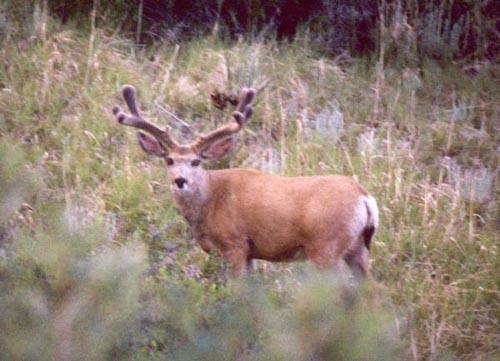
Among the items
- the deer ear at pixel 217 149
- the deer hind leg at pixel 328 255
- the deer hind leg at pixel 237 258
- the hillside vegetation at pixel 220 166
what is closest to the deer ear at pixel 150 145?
the deer ear at pixel 217 149

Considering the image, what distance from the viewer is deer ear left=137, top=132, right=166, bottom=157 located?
26.0 feet

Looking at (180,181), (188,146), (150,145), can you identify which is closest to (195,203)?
(180,181)

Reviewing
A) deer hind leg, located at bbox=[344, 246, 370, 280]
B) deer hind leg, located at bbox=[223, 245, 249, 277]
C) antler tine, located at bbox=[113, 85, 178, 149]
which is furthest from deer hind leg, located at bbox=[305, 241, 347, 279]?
antler tine, located at bbox=[113, 85, 178, 149]

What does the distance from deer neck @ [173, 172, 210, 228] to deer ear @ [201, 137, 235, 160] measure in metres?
0.26

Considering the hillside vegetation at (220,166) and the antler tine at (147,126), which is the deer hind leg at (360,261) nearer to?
the hillside vegetation at (220,166)

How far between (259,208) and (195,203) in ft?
1.56

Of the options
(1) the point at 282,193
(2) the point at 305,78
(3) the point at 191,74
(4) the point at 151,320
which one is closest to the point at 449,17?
(2) the point at 305,78

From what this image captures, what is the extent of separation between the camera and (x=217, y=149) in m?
7.97

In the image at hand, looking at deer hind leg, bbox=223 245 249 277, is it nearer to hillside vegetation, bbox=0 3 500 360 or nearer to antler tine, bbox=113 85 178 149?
hillside vegetation, bbox=0 3 500 360

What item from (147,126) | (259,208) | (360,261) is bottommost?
(360,261)

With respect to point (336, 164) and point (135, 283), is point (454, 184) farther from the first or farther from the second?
point (135, 283)

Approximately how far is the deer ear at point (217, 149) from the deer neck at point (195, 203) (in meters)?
0.26

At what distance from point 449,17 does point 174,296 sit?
892 cm

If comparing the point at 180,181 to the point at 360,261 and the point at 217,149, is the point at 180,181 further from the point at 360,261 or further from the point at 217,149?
the point at 360,261
